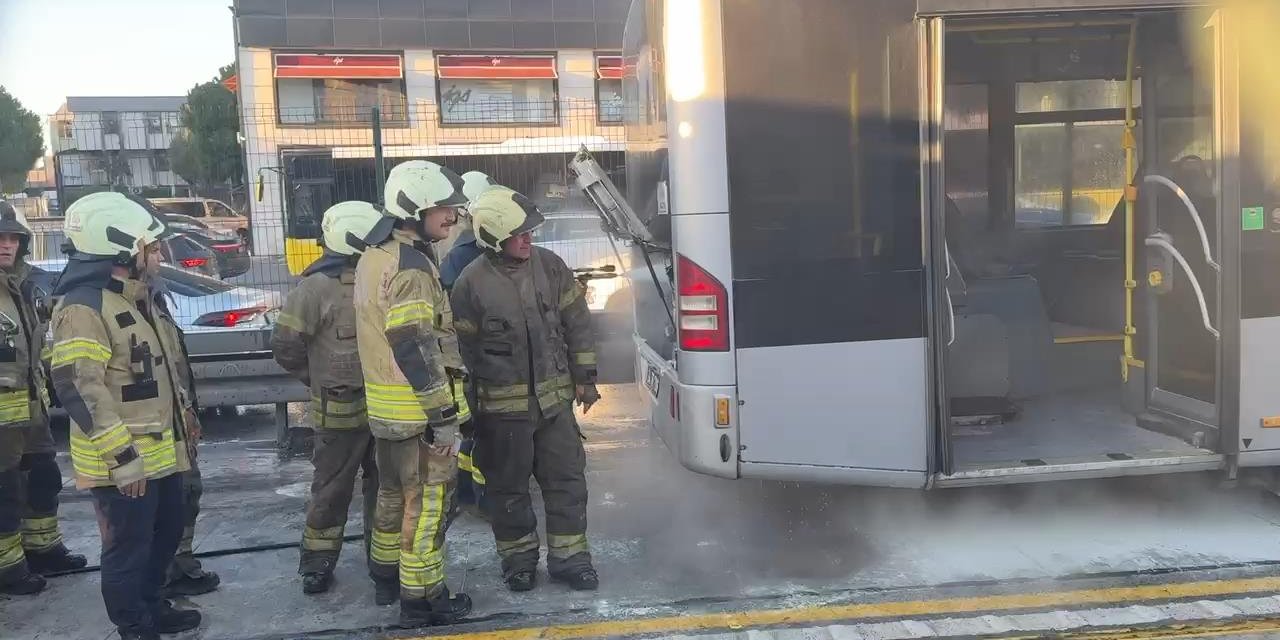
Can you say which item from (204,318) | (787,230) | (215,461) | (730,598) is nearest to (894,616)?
(730,598)

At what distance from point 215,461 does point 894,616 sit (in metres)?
5.41

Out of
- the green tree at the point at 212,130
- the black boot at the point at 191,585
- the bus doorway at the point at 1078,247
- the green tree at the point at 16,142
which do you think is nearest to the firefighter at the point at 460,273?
the black boot at the point at 191,585

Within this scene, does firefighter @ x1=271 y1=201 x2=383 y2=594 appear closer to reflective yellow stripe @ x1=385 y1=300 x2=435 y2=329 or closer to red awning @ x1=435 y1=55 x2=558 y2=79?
reflective yellow stripe @ x1=385 y1=300 x2=435 y2=329

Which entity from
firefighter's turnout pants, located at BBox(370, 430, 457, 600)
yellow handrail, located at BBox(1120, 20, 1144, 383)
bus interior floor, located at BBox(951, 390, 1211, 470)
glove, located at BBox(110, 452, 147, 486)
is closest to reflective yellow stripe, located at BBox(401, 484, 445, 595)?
firefighter's turnout pants, located at BBox(370, 430, 457, 600)

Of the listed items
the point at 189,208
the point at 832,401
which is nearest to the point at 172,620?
the point at 832,401

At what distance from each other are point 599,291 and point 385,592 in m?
4.81

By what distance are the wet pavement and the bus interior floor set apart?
0.33 meters

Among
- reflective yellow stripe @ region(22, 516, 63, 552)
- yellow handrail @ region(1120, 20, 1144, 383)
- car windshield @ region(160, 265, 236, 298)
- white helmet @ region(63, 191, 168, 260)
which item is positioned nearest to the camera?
white helmet @ region(63, 191, 168, 260)

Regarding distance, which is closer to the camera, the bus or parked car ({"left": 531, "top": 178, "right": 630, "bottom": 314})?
the bus

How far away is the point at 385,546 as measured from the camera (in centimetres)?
458

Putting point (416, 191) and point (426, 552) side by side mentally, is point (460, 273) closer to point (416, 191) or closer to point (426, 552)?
point (416, 191)

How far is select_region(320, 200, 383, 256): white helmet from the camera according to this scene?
4773 millimetres

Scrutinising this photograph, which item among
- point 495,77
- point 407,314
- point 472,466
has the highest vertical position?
point 495,77

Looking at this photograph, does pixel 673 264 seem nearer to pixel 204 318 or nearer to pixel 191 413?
pixel 191 413
